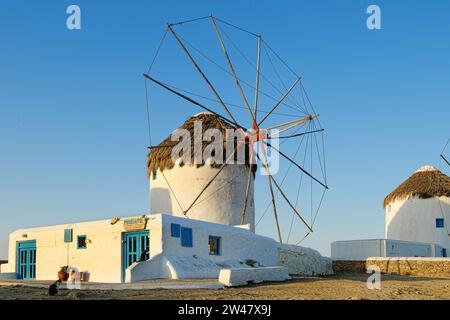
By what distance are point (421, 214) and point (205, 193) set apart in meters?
18.8

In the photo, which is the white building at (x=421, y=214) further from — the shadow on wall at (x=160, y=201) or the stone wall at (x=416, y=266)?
the shadow on wall at (x=160, y=201)

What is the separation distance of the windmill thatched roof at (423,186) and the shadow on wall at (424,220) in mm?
431

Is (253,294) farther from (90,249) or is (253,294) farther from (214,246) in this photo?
(90,249)

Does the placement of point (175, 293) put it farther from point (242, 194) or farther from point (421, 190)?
point (421, 190)

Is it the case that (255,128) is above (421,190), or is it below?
above

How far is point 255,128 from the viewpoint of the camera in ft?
91.5

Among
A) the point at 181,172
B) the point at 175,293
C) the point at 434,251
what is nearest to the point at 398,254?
the point at 434,251

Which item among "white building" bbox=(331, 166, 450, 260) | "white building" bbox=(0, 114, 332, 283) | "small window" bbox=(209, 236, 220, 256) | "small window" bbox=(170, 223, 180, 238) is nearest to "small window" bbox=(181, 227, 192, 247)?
"white building" bbox=(0, 114, 332, 283)

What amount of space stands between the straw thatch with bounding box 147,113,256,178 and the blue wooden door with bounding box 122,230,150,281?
8.55m

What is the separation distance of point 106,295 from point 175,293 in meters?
1.56

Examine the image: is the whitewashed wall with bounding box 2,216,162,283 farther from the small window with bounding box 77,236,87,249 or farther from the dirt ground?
the dirt ground

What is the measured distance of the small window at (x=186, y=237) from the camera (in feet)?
68.2

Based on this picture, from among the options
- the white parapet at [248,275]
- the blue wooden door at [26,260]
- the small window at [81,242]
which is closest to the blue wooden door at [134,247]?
the small window at [81,242]

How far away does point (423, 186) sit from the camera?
4159cm
